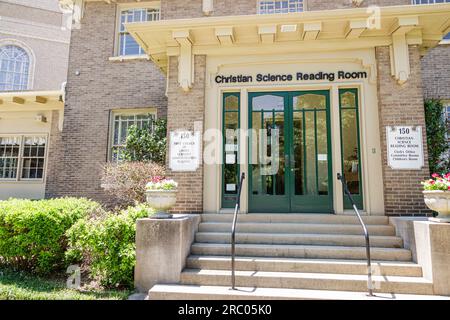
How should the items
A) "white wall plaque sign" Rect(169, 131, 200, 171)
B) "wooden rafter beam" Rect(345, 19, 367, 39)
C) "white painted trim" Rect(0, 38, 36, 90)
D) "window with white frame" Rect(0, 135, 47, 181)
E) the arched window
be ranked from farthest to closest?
"white painted trim" Rect(0, 38, 36, 90)
the arched window
"window with white frame" Rect(0, 135, 47, 181)
"white wall plaque sign" Rect(169, 131, 200, 171)
"wooden rafter beam" Rect(345, 19, 367, 39)

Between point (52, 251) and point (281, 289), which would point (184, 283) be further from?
point (52, 251)

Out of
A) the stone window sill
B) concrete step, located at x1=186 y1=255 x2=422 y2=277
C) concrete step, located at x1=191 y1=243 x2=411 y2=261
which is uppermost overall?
the stone window sill

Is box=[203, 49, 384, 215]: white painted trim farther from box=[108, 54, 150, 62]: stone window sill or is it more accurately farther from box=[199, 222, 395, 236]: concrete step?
box=[108, 54, 150, 62]: stone window sill

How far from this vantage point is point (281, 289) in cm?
441

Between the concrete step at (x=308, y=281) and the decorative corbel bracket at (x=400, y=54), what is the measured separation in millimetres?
3904

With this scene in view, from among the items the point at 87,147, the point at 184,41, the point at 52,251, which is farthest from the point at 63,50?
the point at 52,251

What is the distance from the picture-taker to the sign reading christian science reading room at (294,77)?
6.43 metres

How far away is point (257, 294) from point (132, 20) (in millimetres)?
10028

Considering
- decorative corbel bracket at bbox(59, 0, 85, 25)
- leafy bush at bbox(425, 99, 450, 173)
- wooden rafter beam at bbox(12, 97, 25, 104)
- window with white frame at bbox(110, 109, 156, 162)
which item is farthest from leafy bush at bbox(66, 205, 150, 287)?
decorative corbel bracket at bbox(59, 0, 85, 25)

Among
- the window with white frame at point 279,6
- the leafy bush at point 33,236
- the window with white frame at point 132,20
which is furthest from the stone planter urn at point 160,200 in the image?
the window with white frame at point 279,6

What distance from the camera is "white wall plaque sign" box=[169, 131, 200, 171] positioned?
636cm

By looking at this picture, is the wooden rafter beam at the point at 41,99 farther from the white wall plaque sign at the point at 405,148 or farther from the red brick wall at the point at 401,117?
the white wall plaque sign at the point at 405,148

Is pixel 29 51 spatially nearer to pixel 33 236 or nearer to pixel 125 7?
pixel 125 7

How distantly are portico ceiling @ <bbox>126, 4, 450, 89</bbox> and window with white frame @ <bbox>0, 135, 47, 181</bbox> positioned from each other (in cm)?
715
